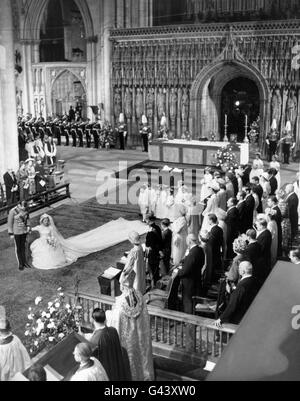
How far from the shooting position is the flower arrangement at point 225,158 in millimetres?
19422

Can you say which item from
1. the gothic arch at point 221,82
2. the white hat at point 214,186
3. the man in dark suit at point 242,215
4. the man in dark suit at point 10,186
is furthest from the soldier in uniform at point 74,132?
the man in dark suit at point 242,215

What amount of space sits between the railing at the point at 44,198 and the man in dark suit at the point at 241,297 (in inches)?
359

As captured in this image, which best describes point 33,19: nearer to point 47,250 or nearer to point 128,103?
point 128,103

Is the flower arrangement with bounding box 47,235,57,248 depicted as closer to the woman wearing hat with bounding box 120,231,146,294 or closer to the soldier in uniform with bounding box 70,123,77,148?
the woman wearing hat with bounding box 120,231,146,294

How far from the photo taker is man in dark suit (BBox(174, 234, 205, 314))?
932 cm

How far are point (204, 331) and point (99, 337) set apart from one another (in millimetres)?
2683

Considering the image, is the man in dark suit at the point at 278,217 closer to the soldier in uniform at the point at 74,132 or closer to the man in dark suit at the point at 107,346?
the man in dark suit at the point at 107,346

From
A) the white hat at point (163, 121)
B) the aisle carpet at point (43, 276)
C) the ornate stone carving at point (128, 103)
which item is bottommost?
the aisle carpet at point (43, 276)

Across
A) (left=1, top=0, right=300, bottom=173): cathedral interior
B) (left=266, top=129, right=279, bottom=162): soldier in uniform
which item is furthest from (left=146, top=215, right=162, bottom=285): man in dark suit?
(left=266, top=129, right=279, bottom=162): soldier in uniform

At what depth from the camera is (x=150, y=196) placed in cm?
1566
